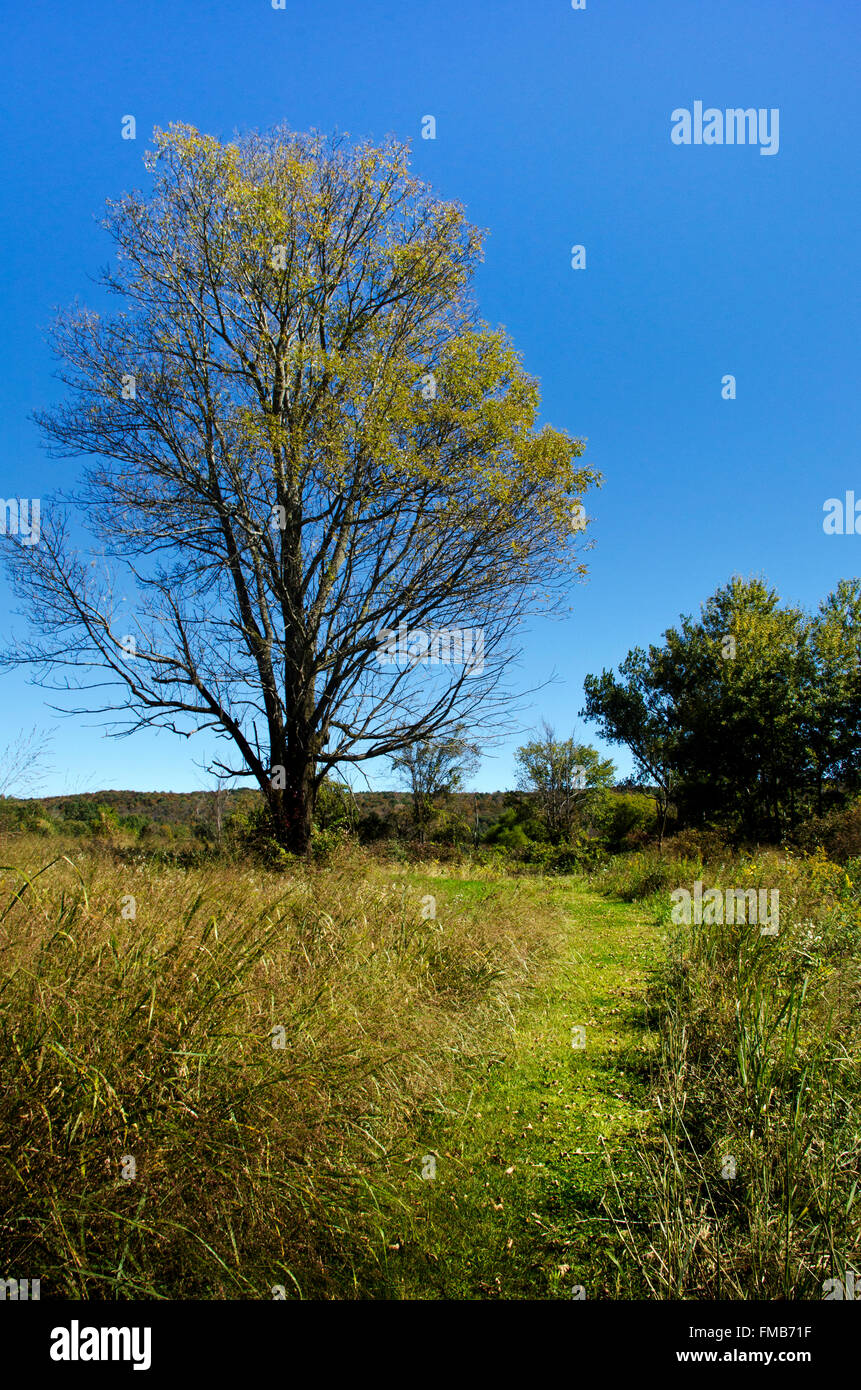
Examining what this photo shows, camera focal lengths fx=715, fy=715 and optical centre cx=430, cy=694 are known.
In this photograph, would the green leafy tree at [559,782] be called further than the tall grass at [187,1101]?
Yes

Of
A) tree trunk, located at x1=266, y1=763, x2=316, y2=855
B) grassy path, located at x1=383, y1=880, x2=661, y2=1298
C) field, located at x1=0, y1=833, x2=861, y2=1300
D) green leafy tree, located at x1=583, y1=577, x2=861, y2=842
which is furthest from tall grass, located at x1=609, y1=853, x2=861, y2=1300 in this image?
green leafy tree, located at x1=583, y1=577, x2=861, y2=842

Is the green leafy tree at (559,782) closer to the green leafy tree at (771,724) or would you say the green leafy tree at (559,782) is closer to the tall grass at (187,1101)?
the green leafy tree at (771,724)

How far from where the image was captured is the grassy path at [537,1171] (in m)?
2.64

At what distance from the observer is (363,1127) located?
3.34 m

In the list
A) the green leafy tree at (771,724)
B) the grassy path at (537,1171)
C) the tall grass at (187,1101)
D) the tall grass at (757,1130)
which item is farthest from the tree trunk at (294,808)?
the green leafy tree at (771,724)

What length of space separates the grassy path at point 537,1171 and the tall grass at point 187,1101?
8.6 inches

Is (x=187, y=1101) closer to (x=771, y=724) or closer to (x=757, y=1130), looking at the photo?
(x=757, y=1130)

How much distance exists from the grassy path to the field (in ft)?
0.05

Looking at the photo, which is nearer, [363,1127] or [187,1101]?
[187,1101]

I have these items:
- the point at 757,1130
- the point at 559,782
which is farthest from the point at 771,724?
the point at 757,1130

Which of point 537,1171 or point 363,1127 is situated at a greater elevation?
point 363,1127

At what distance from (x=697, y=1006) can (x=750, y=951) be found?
1043 mm

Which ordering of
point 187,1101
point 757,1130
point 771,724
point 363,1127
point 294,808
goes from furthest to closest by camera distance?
1. point 771,724
2. point 294,808
3. point 363,1127
4. point 757,1130
5. point 187,1101

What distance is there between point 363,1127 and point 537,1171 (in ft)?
2.79
